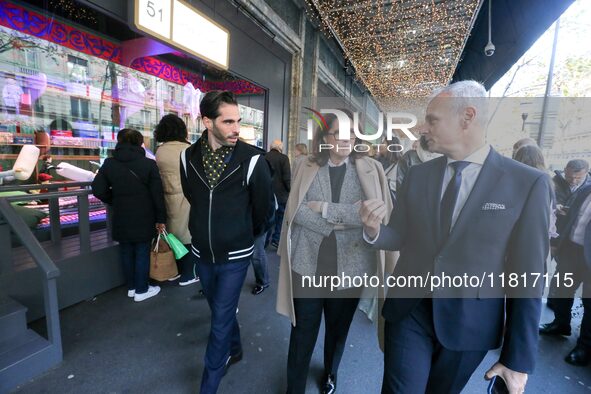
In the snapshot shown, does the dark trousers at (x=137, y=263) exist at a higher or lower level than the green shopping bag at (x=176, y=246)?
lower

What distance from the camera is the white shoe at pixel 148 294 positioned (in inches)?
110

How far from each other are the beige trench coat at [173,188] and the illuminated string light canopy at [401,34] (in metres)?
2.86

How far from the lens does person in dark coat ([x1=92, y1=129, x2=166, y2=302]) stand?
2525 millimetres

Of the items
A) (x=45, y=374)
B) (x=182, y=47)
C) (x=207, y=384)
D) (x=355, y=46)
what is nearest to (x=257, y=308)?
(x=207, y=384)

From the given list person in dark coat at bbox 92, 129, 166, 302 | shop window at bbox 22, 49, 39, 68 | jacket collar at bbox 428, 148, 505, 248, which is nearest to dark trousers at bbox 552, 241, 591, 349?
jacket collar at bbox 428, 148, 505, 248

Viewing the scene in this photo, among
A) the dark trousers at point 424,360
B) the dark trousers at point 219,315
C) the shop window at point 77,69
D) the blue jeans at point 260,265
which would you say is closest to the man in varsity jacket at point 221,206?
the dark trousers at point 219,315

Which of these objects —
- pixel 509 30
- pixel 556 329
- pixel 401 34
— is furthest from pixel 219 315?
pixel 401 34

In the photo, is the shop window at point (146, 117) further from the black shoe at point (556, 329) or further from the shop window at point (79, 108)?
the black shoe at point (556, 329)

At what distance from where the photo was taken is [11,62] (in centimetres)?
349

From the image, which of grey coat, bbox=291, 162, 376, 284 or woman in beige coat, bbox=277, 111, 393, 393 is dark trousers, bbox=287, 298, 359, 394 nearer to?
woman in beige coat, bbox=277, 111, 393, 393

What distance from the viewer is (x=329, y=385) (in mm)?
1780

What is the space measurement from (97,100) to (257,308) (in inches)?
165

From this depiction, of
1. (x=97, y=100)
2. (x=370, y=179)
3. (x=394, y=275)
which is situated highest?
(x=97, y=100)

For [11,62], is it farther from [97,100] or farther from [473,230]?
[473,230]
